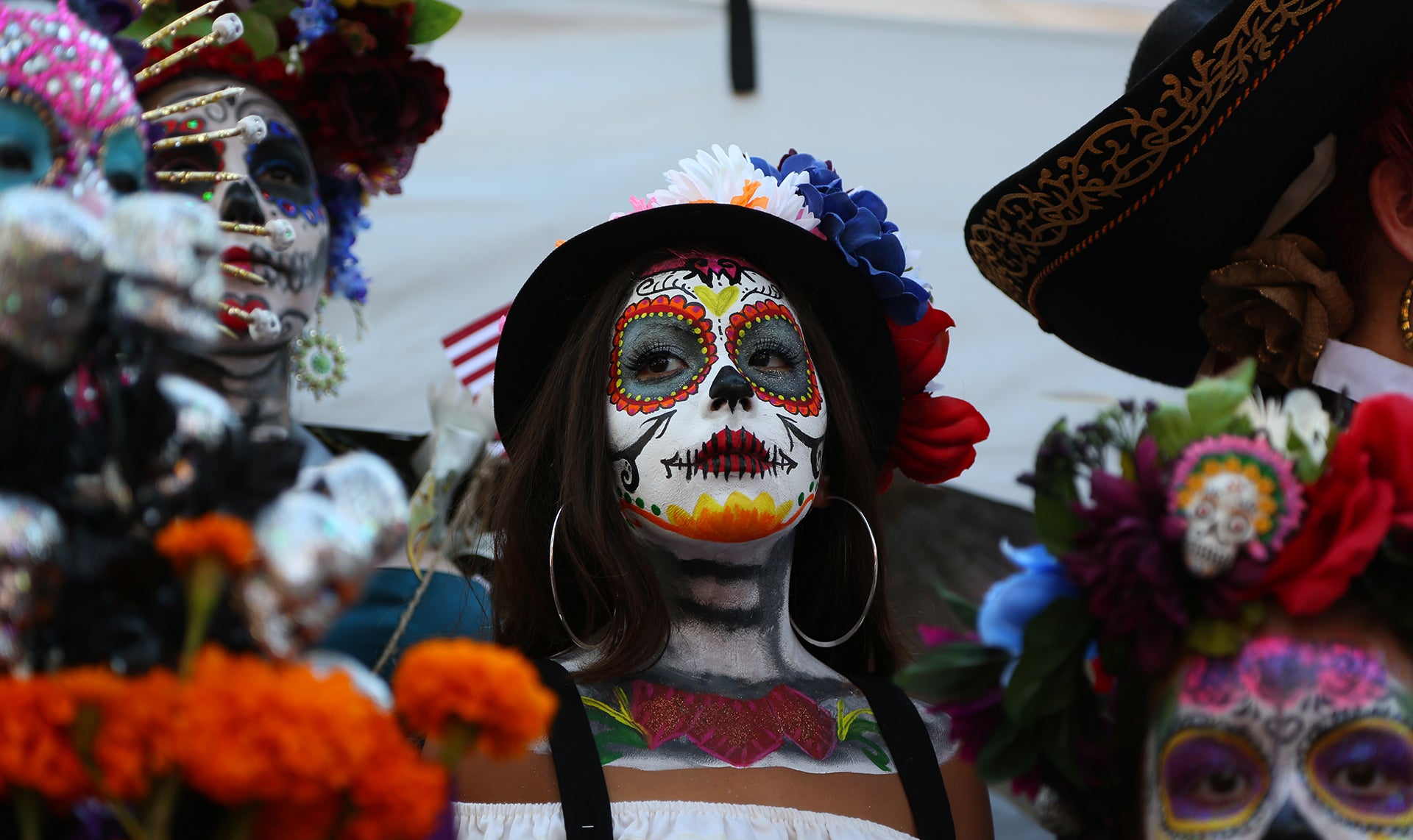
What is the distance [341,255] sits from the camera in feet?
13.3

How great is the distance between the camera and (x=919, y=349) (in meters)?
3.09

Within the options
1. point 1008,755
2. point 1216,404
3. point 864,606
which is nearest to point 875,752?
point 864,606

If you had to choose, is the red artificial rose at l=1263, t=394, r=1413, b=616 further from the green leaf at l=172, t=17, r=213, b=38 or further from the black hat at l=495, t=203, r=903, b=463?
the green leaf at l=172, t=17, r=213, b=38

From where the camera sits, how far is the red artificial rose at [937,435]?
3.08 meters

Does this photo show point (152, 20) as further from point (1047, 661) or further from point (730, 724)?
point (1047, 661)

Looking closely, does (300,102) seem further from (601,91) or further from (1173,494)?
(1173,494)

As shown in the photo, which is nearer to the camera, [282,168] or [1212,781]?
[1212,781]

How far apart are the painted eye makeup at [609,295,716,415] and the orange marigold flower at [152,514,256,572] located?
1490 mm

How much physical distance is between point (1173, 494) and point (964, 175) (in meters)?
3.05

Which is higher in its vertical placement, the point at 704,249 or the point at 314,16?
the point at 314,16

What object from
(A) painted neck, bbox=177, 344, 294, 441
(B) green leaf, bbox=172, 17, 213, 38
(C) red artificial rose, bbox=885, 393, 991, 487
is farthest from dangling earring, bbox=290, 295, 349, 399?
(C) red artificial rose, bbox=885, 393, 991, 487

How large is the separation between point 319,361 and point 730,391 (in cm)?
164

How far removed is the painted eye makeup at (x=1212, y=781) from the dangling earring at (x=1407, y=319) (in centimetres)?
117

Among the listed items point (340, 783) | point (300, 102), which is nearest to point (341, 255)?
point (300, 102)
